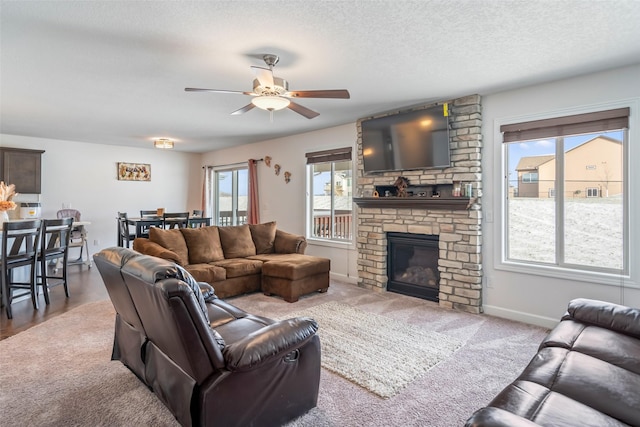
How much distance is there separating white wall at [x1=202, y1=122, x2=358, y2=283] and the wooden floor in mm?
3112

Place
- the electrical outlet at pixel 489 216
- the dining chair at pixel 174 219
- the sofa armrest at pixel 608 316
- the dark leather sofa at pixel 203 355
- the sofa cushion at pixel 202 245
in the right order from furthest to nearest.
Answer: the dining chair at pixel 174 219
the sofa cushion at pixel 202 245
the electrical outlet at pixel 489 216
the sofa armrest at pixel 608 316
the dark leather sofa at pixel 203 355

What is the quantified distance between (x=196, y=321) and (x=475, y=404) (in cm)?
179

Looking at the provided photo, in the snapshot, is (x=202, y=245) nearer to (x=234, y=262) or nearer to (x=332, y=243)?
(x=234, y=262)

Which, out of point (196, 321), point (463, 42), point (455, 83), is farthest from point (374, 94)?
point (196, 321)

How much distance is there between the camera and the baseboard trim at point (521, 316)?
352cm

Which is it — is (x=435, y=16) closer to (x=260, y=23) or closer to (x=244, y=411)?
(x=260, y=23)

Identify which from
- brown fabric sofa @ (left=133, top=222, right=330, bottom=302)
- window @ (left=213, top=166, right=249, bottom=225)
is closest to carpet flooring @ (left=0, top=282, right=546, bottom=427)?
brown fabric sofa @ (left=133, top=222, right=330, bottom=302)

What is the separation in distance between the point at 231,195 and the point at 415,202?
17.1 feet

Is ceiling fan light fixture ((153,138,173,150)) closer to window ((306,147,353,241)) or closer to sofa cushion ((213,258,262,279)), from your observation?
window ((306,147,353,241))

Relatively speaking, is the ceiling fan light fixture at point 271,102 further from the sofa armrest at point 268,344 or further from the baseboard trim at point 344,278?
the baseboard trim at point 344,278

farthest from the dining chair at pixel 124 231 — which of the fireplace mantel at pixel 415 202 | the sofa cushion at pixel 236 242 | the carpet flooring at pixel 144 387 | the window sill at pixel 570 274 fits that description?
the window sill at pixel 570 274

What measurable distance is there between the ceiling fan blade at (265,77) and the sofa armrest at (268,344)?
1.90 meters

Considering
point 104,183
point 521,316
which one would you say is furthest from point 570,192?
point 104,183

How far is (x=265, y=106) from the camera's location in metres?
3.10
